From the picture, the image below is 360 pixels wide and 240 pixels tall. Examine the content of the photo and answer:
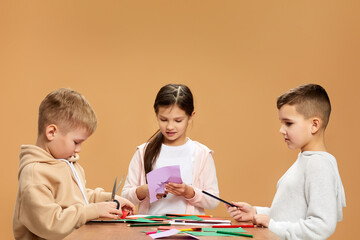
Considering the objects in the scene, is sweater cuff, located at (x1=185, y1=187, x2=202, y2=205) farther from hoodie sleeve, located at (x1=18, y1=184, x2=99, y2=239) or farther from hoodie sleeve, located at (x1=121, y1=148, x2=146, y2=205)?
hoodie sleeve, located at (x1=18, y1=184, x2=99, y2=239)

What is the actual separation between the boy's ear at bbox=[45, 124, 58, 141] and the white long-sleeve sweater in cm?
86

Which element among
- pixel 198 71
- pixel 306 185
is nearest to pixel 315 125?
pixel 306 185

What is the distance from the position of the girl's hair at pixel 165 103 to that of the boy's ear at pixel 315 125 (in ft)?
2.41

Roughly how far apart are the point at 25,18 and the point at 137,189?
176 centimetres

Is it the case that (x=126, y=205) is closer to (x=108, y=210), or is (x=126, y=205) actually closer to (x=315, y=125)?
(x=108, y=210)

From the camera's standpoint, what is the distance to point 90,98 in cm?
339

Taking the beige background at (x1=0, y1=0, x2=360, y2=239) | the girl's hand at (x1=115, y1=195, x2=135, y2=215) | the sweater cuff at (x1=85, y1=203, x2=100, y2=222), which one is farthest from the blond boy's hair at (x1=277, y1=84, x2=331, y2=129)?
the beige background at (x1=0, y1=0, x2=360, y2=239)

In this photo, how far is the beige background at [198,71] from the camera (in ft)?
11.1

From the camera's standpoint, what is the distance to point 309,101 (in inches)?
76.2

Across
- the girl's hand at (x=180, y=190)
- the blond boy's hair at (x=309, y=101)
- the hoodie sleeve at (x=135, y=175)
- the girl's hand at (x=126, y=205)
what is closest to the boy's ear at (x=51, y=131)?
the girl's hand at (x=126, y=205)

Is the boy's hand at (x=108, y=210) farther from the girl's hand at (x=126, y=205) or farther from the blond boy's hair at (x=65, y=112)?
the blond boy's hair at (x=65, y=112)

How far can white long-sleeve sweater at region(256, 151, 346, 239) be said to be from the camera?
169cm

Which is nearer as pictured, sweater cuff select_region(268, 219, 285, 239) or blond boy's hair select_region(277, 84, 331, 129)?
sweater cuff select_region(268, 219, 285, 239)

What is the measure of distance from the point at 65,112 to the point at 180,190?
70cm
